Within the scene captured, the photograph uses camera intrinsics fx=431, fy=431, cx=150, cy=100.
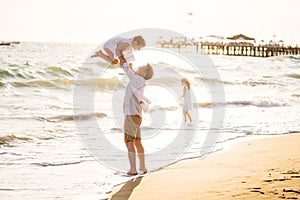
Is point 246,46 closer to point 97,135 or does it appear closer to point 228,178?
point 97,135

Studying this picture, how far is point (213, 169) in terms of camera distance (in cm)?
597

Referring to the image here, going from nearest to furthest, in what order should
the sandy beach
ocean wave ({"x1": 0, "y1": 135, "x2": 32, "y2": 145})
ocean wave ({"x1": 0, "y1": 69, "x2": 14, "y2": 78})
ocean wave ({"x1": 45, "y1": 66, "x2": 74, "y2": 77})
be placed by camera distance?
the sandy beach < ocean wave ({"x1": 0, "y1": 135, "x2": 32, "y2": 145}) < ocean wave ({"x1": 0, "y1": 69, "x2": 14, "y2": 78}) < ocean wave ({"x1": 45, "y1": 66, "x2": 74, "y2": 77})

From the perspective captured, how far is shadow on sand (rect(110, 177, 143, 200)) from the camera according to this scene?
4735 mm

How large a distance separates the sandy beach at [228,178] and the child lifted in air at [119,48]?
1598mm

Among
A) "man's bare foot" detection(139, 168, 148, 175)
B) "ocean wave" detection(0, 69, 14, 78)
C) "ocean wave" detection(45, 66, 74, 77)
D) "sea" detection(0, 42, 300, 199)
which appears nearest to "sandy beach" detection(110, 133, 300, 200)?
"man's bare foot" detection(139, 168, 148, 175)

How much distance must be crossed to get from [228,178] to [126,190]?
1.22 meters

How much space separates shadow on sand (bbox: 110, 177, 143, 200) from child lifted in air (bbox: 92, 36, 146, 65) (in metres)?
1.53

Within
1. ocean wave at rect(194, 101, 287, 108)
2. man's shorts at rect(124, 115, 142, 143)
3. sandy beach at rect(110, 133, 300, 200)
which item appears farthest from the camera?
ocean wave at rect(194, 101, 287, 108)

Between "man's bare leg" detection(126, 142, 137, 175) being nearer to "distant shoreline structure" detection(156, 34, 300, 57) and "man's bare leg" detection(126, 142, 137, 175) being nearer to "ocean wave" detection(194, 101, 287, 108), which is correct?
"ocean wave" detection(194, 101, 287, 108)

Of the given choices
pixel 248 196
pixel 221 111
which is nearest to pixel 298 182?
pixel 248 196

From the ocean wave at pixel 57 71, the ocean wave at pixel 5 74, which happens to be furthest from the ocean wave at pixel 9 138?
the ocean wave at pixel 57 71

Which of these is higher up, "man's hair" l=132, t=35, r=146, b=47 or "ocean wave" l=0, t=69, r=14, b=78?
"man's hair" l=132, t=35, r=146, b=47

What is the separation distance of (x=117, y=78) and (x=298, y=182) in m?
22.2

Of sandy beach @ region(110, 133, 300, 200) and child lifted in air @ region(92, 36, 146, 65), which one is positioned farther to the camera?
child lifted in air @ region(92, 36, 146, 65)
